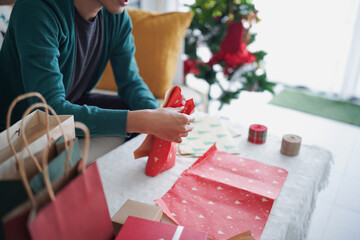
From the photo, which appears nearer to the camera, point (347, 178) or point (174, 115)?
point (174, 115)

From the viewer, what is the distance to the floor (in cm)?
154

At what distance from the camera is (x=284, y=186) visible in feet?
3.20

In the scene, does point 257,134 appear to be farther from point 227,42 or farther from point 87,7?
point 227,42

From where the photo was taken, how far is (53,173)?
1.84 ft

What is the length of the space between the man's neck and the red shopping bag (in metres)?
0.71

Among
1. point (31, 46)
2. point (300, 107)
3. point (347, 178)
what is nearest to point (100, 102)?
point (31, 46)

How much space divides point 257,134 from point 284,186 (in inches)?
10.0

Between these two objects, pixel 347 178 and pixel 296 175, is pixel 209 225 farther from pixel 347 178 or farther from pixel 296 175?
pixel 347 178

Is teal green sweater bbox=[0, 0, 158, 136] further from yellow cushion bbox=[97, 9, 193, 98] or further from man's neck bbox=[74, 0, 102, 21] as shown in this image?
yellow cushion bbox=[97, 9, 193, 98]

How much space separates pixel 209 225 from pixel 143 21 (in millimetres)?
1285

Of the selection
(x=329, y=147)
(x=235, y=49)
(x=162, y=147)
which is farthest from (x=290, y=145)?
(x=329, y=147)

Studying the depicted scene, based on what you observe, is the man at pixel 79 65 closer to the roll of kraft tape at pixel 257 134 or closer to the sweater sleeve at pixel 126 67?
the sweater sleeve at pixel 126 67

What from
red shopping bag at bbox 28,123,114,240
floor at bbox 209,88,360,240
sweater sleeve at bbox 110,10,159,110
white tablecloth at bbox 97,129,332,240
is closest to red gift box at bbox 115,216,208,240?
red shopping bag at bbox 28,123,114,240

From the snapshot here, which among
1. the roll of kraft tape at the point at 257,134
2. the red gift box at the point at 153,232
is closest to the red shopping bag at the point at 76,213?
the red gift box at the point at 153,232
